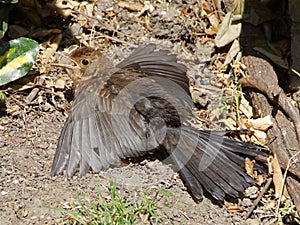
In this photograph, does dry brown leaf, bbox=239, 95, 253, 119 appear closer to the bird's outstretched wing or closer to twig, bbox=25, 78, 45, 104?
the bird's outstretched wing

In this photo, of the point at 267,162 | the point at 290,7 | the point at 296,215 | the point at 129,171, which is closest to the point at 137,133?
the point at 129,171

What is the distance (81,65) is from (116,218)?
1596 millimetres

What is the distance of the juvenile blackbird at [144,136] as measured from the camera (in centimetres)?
487

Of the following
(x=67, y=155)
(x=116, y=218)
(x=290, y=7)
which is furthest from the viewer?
(x=290, y=7)

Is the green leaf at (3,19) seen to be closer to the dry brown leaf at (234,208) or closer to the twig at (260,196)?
the dry brown leaf at (234,208)

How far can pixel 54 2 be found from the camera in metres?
5.89

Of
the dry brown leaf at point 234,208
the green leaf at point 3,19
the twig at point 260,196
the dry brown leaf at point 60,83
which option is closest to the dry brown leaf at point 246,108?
the twig at point 260,196

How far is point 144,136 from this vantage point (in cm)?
505

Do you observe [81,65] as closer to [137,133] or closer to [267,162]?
[137,133]

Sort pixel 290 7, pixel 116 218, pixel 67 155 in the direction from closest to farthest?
1. pixel 116 218
2. pixel 67 155
3. pixel 290 7

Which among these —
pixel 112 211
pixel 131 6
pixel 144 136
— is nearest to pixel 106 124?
pixel 144 136

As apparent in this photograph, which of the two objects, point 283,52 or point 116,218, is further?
point 283,52

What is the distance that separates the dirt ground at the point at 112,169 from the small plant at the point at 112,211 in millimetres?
67

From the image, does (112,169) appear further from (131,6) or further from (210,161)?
(131,6)
